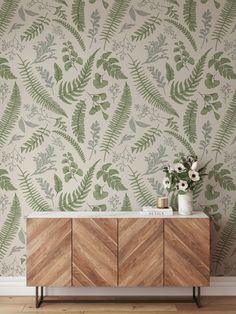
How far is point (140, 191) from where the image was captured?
3.81 m

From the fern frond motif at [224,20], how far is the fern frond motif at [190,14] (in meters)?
0.17

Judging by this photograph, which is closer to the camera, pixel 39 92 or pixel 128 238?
pixel 128 238

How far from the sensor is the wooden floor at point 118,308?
3.47m

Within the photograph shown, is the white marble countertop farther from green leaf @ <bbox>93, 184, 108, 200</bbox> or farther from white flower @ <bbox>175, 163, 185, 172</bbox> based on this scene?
white flower @ <bbox>175, 163, 185, 172</bbox>

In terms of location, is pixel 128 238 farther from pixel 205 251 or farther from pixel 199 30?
pixel 199 30

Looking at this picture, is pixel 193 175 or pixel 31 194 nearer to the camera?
pixel 193 175

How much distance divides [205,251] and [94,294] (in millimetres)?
955

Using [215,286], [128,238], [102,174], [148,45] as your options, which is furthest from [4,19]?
[215,286]

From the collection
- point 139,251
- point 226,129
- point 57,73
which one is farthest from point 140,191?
point 57,73

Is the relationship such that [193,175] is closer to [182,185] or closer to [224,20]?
[182,185]

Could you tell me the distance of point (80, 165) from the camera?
12.5 ft

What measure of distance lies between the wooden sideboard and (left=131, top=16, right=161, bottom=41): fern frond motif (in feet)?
4.68

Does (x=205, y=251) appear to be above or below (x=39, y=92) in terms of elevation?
below

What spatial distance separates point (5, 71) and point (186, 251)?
1.96m
